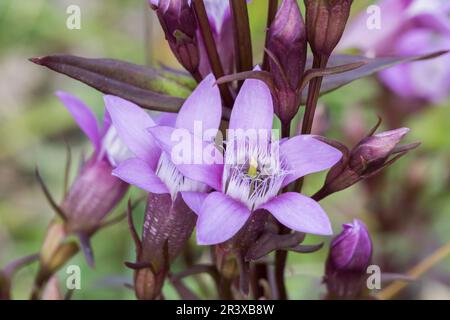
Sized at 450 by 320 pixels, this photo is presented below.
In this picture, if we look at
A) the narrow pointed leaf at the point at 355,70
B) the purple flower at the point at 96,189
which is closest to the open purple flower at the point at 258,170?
the narrow pointed leaf at the point at 355,70

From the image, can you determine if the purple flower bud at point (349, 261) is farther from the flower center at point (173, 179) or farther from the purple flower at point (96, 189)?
the purple flower at point (96, 189)

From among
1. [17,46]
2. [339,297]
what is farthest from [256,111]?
[17,46]

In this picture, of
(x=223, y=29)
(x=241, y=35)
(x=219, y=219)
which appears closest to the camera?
(x=219, y=219)

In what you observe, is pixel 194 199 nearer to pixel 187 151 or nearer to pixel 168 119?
pixel 187 151

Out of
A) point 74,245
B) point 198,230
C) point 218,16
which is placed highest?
point 218,16

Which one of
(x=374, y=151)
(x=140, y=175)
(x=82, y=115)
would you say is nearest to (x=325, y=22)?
(x=374, y=151)

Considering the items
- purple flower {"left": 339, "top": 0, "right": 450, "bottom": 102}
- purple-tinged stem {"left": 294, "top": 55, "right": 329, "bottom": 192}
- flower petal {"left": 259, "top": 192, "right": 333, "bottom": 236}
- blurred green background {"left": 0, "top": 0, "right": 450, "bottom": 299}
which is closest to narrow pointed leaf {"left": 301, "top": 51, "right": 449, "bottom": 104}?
purple-tinged stem {"left": 294, "top": 55, "right": 329, "bottom": 192}
